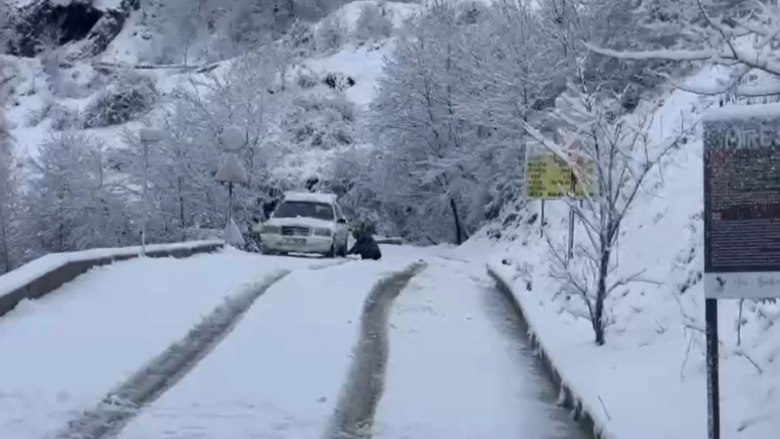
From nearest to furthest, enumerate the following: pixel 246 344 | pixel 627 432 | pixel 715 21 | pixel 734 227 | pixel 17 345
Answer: pixel 715 21, pixel 734 227, pixel 627 432, pixel 17 345, pixel 246 344

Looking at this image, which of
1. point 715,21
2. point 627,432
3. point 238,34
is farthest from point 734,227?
point 238,34

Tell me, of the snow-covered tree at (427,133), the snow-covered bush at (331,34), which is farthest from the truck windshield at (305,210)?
the snow-covered bush at (331,34)

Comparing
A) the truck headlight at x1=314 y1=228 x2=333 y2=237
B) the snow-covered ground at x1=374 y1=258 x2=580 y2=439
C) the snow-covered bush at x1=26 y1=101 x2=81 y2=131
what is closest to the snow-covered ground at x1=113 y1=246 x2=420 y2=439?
the snow-covered ground at x1=374 y1=258 x2=580 y2=439

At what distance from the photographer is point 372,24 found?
66000 mm

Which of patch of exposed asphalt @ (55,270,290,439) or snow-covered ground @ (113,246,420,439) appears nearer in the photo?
patch of exposed asphalt @ (55,270,290,439)

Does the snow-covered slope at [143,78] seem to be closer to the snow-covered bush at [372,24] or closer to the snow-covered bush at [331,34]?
the snow-covered bush at [331,34]

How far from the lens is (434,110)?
39125 millimetres

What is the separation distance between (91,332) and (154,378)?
201 centimetres

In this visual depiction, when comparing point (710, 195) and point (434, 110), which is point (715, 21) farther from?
point (434, 110)

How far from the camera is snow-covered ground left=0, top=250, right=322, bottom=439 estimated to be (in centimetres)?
810

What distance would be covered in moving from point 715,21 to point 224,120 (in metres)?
36.6

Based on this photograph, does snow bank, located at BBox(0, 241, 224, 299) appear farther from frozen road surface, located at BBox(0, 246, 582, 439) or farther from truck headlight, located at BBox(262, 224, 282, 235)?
truck headlight, located at BBox(262, 224, 282, 235)

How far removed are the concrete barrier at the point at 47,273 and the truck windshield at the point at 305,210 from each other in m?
8.05

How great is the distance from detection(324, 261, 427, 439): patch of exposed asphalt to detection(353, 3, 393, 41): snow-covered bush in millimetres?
49983
